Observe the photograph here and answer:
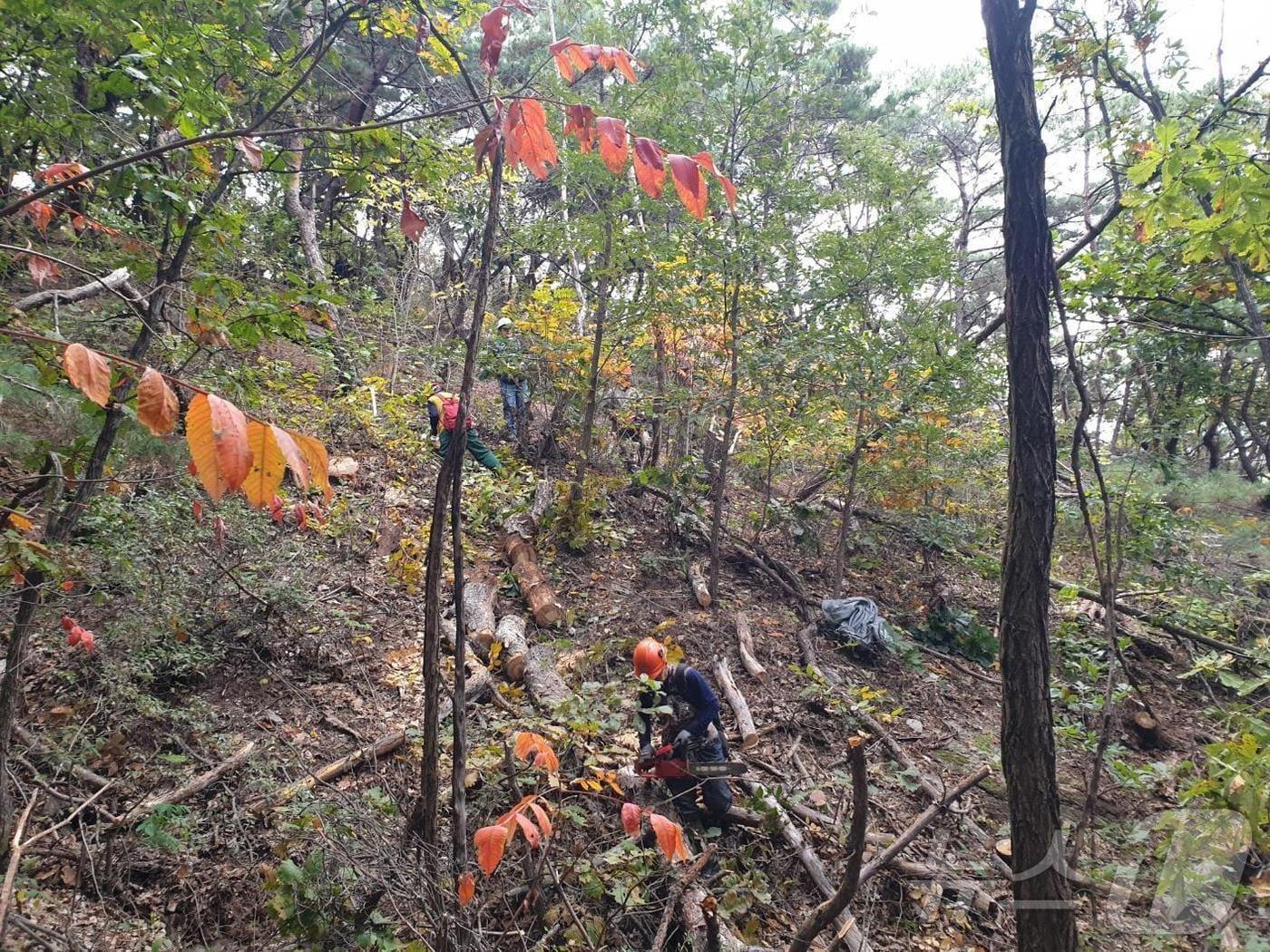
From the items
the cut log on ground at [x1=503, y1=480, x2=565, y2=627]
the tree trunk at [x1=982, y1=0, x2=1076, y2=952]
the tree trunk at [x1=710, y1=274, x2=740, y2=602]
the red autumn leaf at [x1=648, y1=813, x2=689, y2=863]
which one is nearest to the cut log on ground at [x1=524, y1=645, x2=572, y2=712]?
the cut log on ground at [x1=503, y1=480, x2=565, y2=627]

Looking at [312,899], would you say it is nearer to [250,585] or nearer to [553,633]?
[250,585]

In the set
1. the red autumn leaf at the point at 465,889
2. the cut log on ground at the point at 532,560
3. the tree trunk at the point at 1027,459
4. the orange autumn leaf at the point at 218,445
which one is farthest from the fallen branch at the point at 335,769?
the tree trunk at the point at 1027,459

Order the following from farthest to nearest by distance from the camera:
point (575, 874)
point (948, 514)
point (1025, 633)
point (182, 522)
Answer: point (948, 514), point (182, 522), point (575, 874), point (1025, 633)

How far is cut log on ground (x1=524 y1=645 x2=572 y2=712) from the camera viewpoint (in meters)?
4.42

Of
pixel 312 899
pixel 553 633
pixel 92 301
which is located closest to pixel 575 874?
pixel 312 899

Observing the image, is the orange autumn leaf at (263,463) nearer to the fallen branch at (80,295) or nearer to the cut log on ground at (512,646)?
the fallen branch at (80,295)

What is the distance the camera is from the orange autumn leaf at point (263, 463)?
1053 millimetres

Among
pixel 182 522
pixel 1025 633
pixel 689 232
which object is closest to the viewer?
pixel 1025 633

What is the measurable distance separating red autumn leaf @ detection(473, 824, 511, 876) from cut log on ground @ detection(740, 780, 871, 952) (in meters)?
2.29

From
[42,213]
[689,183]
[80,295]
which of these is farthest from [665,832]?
[42,213]

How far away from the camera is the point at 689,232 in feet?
22.4

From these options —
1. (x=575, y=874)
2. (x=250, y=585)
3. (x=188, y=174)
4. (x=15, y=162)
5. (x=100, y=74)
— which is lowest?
(x=575, y=874)

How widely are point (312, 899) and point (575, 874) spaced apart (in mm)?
1207

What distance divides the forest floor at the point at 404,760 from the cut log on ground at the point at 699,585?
11 centimetres
